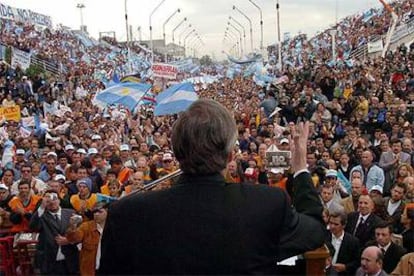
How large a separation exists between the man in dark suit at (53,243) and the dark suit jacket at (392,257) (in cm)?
323

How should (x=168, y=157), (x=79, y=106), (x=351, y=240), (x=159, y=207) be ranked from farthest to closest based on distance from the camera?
1. (x=79, y=106)
2. (x=168, y=157)
3. (x=351, y=240)
4. (x=159, y=207)

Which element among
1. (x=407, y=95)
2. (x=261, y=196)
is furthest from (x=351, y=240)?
(x=407, y=95)

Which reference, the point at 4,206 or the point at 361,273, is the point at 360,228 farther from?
the point at 4,206

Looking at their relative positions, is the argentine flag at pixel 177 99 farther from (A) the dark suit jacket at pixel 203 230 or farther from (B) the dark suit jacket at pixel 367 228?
(A) the dark suit jacket at pixel 203 230

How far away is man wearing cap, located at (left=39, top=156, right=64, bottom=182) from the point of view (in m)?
11.1

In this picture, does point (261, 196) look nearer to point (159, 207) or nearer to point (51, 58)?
point (159, 207)

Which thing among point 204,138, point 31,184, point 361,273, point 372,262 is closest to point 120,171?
point 31,184

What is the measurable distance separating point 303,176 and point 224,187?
1.28ft

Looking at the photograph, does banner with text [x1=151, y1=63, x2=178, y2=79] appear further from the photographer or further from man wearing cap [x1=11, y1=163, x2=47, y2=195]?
the photographer

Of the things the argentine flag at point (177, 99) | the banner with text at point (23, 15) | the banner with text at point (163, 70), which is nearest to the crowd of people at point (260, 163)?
the argentine flag at point (177, 99)

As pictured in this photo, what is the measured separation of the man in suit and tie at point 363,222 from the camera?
6863 millimetres

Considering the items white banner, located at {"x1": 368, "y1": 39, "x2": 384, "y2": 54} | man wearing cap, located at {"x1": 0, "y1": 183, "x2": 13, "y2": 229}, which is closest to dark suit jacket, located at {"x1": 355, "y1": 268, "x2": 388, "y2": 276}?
man wearing cap, located at {"x1": 0, "y1": 183, "x2": 13, "y2": 229}

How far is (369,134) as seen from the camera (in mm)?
14766

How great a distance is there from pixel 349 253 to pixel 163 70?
1800cm
